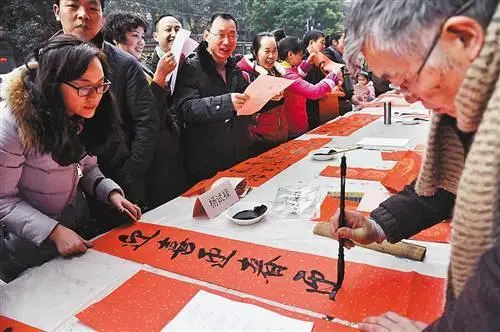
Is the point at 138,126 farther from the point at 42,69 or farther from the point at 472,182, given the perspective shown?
the point at 472,182

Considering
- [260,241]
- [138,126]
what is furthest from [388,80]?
[138,126]

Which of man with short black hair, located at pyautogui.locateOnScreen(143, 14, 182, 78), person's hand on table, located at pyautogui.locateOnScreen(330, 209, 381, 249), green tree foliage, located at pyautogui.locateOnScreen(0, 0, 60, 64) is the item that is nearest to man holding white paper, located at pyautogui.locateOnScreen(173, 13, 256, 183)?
man with short black hair, located at pyautogui.locateOnScreen(143, 14, 182, 78)

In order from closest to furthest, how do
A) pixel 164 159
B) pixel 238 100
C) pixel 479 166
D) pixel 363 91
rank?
1. pixel 479 166
2. pixel 238 100
3. pixel 164 159
4. pixel 363 91

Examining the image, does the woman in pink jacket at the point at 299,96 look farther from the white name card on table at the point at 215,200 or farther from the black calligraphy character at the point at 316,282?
the black calligraphy character at the point at 316,282

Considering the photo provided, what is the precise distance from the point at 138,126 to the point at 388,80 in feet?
4.86

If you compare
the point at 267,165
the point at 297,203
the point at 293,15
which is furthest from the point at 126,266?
the point at 293,15

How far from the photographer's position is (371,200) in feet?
4.76

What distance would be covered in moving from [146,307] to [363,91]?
4287 millimetres

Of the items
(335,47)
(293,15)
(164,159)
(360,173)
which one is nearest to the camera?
(360,173)

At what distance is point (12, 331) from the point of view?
840 millimetres

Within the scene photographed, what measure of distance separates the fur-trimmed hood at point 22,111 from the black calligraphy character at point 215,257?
60 cm

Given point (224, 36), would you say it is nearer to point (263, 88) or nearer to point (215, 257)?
point (263, 88)

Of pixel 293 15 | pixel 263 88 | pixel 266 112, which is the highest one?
pixel 293 15

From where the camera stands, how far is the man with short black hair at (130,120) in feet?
6.01
